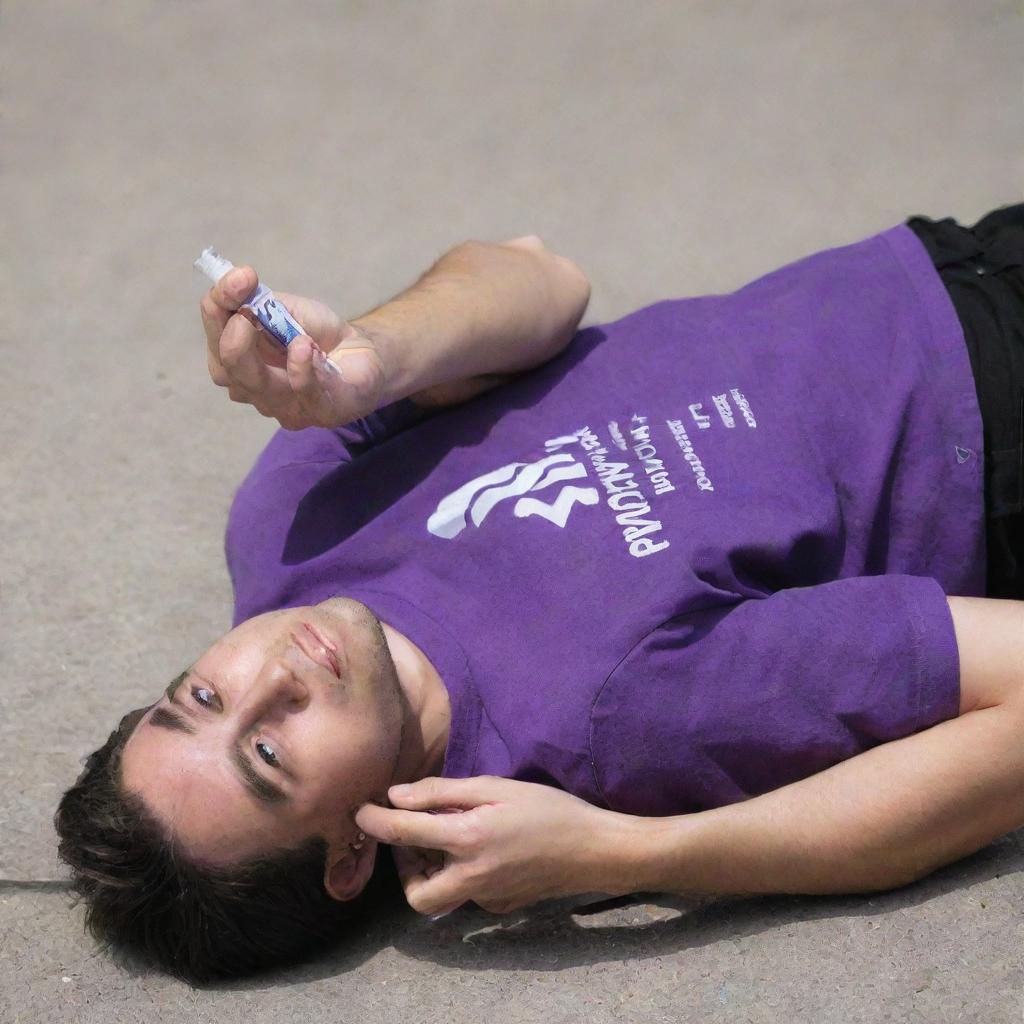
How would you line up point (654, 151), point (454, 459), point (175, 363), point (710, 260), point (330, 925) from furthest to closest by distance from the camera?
1. point (654, 151)
2. point (710, 260)
3. point (175, 363)
4. point (454, 459)
5. point (330, 925)

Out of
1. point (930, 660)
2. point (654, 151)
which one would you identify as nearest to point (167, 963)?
point (930, 660)

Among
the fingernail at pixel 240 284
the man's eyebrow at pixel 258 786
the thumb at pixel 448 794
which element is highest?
the fingernail at pixel 240 284

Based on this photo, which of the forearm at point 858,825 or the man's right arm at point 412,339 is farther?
the man's right arm at point 412,339

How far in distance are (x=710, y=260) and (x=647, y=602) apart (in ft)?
6.81

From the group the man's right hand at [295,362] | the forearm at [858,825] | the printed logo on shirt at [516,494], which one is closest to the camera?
the forearm at [858,825]

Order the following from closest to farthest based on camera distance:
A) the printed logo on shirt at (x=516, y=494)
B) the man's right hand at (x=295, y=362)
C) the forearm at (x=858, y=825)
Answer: the forearm at (x=858, y=825) → the man's right hand at (x=295, y=362) → the printed logo on shirt at (x=516, y=494)

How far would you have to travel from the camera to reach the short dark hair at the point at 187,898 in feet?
7.61

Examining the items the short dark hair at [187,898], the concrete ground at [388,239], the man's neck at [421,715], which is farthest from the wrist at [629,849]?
the short dark hair at [187,898]

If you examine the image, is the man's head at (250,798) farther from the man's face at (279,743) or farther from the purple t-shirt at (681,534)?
the purple t-shirt at (681,534)

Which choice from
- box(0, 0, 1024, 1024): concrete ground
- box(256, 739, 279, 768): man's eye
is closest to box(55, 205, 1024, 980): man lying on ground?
box(256, 739, 279, 768): man's eye

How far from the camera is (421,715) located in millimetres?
2418

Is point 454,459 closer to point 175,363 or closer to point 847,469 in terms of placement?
point 847,469

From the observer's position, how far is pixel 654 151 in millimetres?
4605

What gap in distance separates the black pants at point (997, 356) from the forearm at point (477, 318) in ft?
2.45
